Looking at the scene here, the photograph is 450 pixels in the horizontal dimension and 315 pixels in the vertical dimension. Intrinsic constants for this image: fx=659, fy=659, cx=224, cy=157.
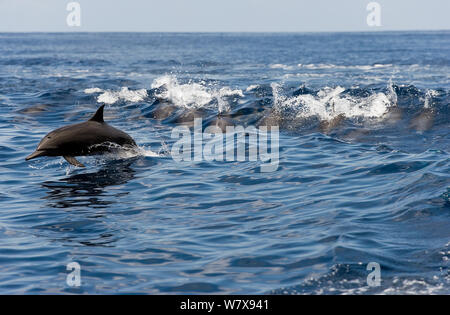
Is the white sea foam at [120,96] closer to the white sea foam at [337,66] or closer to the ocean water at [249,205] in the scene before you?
the ocean water at [249,205]

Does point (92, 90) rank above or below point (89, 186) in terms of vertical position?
above

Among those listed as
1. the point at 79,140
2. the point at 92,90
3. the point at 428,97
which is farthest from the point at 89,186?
the point at 92,90

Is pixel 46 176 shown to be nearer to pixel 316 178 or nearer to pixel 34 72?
pixel 316 178

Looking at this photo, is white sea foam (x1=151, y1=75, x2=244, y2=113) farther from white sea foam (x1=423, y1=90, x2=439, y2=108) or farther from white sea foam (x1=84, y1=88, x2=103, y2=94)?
white sea foam (x1=423, y1=90, x2=439, y2=108)

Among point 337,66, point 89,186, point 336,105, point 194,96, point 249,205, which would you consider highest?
point 337,66

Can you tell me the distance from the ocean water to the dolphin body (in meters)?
0.44

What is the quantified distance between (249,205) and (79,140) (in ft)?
14.1

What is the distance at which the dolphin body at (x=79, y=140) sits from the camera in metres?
13.2

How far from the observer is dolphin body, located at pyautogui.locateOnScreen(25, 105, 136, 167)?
13242mm

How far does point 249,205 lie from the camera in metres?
11.3

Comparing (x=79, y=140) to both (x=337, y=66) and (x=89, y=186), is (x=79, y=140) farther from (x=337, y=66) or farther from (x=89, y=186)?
(x=337, y=66)

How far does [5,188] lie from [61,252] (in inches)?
172

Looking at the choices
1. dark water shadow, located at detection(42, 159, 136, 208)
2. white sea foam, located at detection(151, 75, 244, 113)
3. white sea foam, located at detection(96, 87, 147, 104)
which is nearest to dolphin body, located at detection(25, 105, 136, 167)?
dark water shadow, located at detection(42, 159, 136, 208)

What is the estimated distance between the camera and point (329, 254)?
8.66 metres
